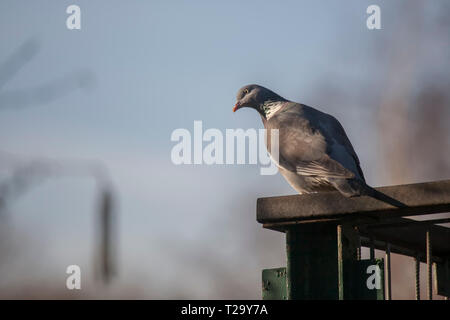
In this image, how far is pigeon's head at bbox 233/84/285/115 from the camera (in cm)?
1176

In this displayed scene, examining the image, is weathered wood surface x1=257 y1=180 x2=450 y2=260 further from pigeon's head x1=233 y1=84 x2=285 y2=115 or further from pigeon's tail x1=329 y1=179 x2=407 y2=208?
pigeon's head x1=233 y1=84 x2=285 y2=115

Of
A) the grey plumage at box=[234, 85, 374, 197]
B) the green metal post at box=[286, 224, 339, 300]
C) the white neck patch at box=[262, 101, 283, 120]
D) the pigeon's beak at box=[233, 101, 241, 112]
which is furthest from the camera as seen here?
the pigeon's beak at box=[233, 101, 241, 112]

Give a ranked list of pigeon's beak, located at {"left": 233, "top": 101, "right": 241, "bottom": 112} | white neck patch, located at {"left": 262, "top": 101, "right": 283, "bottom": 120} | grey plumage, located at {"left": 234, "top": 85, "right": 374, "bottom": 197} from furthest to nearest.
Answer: pigeon's beak, located at {"left": 233, "top": 101, "right": 241, "bottom": 112} < white neck patch, located at {"left": 262, "top": 101, "right": 283, "bottom": 120} < grey plumage, located at {"left": 234, "top": 85, "right": 374, "bottom": 197}

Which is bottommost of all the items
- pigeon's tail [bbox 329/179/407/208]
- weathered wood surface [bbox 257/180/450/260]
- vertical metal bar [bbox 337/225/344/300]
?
vertical metal bar [bbox 337/225/344/300]

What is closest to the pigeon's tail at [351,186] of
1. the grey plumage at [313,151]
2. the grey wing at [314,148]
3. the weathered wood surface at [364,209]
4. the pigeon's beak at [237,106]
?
the grey plumage at [313,151]

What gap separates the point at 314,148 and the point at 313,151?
0.19 feet

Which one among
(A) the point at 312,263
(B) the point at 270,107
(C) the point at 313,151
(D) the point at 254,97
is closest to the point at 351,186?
(C) the point at 313,151

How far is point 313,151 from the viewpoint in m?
8.82

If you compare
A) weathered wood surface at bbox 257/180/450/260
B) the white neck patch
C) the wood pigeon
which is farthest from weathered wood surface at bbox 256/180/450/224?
the white neck patch

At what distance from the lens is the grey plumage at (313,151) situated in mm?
8305

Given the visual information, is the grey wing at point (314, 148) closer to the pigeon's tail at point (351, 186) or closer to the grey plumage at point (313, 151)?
the grey plumage at point (313, 151)
